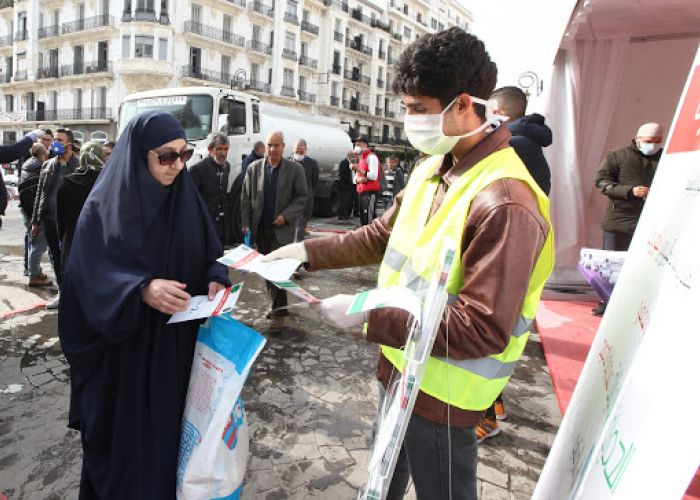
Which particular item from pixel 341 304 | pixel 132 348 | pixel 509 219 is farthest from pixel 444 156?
pixel 132 348

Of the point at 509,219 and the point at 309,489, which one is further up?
the point at 509,219

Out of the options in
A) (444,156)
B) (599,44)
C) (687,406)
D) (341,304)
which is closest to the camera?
(687,406)

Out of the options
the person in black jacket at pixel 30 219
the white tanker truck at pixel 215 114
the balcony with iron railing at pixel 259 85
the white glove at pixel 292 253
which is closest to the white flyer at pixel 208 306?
the white glove at pixel 292 253

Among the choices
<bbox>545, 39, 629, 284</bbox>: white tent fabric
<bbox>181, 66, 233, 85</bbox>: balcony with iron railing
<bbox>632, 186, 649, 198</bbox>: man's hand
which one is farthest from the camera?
<bbox>181, 66, 233, 85</bbox>: balcony with iron railing

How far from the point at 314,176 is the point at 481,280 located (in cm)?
660

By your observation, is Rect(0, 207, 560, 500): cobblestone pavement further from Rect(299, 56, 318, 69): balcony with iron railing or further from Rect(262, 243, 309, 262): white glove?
Rect(299, 56, 318, 69): balcony with iron railing

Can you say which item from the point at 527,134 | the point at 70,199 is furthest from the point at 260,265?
the point at 70,199

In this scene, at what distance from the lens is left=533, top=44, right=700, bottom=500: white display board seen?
27.9 inches

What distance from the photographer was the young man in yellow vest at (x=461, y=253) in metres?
1.10

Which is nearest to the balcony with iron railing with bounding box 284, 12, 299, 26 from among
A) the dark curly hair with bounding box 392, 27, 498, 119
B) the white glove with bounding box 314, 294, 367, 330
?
the dark curly hair with bounding box 392, 27, 498, 119

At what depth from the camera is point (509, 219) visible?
1.10 metres

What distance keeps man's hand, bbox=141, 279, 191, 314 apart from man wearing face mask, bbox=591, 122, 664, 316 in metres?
4.12

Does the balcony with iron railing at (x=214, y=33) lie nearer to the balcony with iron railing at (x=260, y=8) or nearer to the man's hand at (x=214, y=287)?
the balcony with iron railing at (x=260, y=8)

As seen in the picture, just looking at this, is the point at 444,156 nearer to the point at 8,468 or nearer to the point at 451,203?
the point at 451,203
